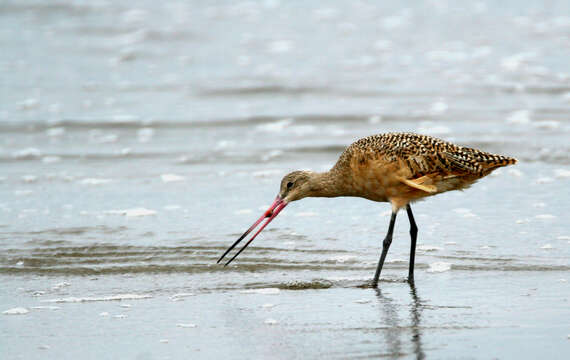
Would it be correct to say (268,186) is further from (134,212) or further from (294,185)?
(294,185)

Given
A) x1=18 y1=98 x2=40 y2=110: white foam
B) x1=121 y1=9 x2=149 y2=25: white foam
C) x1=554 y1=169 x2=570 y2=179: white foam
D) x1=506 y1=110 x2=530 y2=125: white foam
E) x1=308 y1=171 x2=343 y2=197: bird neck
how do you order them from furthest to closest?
x1=121 y1=9 x2=149 y2=25: white foam, x1=18 y1=98 x2=40 y2=110: white foam, x1=506 y1=110 x2=530 y2=125: white foam, x1=554 y1=169 x2=570 y2=179: white foam, x1=308 y1=171 x2=343 y2=197: bird neck

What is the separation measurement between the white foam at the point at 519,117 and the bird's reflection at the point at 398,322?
632 cm

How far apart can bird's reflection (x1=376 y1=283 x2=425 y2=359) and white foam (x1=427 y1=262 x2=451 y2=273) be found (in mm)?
399

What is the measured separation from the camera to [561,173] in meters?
10.0

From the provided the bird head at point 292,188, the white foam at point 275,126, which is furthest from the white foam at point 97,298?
the white foam at point 275,126

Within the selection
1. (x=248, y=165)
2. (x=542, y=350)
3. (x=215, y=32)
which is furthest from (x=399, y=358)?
(x=215, y=32)

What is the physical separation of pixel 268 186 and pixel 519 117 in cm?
428

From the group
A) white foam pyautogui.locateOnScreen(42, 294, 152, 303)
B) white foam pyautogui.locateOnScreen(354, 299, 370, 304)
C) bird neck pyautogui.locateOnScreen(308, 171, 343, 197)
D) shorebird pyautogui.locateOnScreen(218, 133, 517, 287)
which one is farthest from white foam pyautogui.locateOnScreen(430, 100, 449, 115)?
white foam pyautogui.locateOnScreen(42, 294, 152, 303)

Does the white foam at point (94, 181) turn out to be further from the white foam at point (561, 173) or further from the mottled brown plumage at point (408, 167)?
the white foam at point (561, 173)

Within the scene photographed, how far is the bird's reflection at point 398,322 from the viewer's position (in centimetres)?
546

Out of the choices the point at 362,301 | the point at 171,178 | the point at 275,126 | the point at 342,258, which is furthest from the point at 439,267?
the point at 275,126

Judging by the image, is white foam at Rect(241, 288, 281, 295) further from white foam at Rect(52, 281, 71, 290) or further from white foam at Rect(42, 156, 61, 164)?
white foam at Rect(42, 156, 61, 164)

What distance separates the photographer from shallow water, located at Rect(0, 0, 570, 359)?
19.7ft

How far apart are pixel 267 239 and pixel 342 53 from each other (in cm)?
1001
